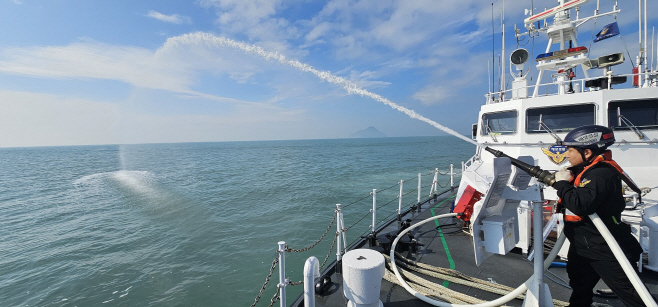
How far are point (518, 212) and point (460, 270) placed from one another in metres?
1.40

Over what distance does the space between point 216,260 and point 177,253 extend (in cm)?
176

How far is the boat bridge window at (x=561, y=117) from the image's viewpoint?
6883 millimetres

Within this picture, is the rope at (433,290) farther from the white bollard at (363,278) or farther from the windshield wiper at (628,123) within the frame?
the windshield wiper at (628,123)

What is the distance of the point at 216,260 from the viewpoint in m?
9.96

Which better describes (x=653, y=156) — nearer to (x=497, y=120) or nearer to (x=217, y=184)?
(x=497, y=120)

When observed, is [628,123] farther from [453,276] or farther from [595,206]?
[595,206]

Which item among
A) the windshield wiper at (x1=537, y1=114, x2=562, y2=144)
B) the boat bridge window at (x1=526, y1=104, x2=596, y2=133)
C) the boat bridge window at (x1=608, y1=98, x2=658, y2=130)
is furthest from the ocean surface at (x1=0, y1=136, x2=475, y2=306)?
the boat bridge window at (x1=608, y1=98, x2=658, y2=130)

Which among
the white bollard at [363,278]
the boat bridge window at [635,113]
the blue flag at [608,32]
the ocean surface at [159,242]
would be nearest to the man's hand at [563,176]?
the white bollard at [363,278]

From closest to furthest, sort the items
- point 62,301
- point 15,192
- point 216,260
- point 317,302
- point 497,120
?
point 317,302 → point 62,301 → point 497,120 → point 216,260 → point 15,192

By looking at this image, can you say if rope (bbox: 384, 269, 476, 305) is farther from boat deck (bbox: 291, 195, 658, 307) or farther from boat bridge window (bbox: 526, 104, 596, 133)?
boat bridge window (bbox: 526, 104, 596, 133)

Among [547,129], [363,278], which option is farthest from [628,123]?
[363,278]

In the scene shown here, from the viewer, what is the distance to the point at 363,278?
3.13m

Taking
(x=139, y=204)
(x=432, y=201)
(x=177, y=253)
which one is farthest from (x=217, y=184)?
(x=432, y=201)

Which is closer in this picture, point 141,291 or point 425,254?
point 425,254
